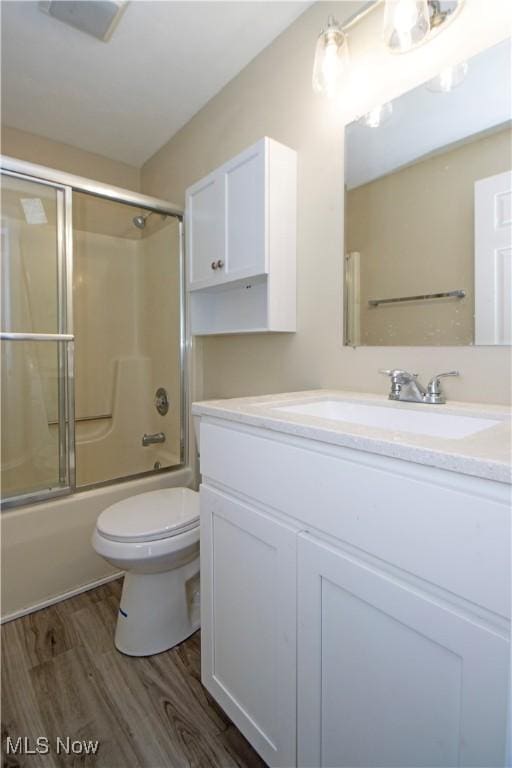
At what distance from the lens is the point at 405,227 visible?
1158 millimetres

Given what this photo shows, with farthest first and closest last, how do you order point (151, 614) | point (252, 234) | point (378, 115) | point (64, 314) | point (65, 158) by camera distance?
point (65, 158) < point (64, 314) < point (252, 234) < point (151, 614) < point (378, 115)

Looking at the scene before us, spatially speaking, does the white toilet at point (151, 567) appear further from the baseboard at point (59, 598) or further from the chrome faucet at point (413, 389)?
the chrome faucet at point (413, 389)

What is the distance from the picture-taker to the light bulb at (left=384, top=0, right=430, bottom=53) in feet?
3.38

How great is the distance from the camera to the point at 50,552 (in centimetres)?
160

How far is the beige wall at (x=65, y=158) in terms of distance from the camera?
2131 millimetres

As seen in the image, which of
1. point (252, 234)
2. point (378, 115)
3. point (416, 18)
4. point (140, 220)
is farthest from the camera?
point (140, 220)

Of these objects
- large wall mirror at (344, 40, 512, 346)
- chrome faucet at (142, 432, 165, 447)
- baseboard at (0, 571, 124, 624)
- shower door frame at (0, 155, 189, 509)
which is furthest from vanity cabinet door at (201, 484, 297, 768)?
chrome faucet at (142, 432, 165, 447)

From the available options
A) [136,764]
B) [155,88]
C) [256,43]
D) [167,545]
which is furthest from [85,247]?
[136,764]

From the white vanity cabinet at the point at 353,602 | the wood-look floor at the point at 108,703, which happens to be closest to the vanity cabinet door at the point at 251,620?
the white vanity cabinet at the point at 353,602

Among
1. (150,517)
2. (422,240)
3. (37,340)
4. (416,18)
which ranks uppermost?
(416,18)

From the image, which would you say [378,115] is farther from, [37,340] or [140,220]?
[37,340]

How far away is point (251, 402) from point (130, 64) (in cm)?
166

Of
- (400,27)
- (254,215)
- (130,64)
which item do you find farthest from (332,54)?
(130,64)

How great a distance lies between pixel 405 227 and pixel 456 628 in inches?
40.9
